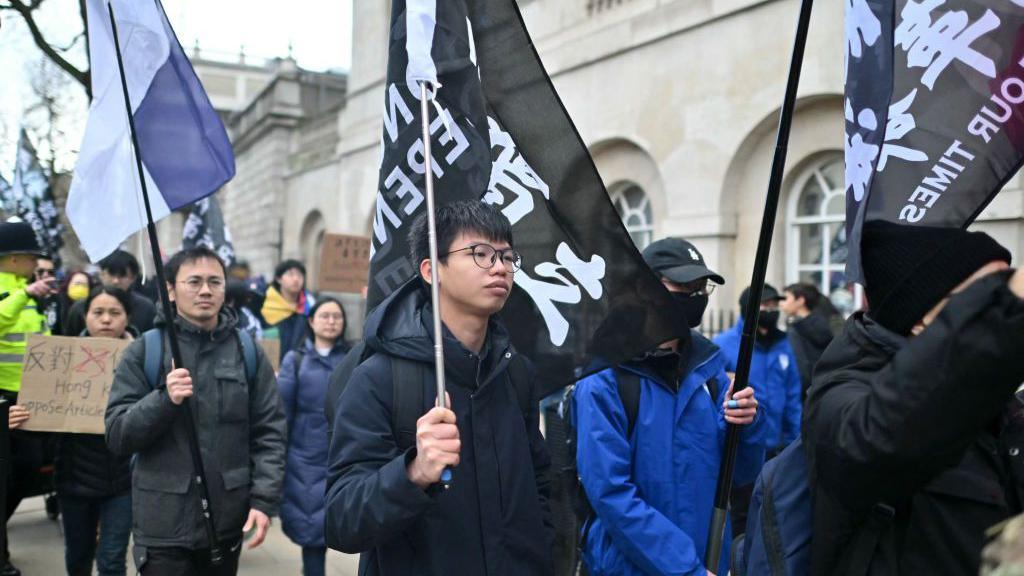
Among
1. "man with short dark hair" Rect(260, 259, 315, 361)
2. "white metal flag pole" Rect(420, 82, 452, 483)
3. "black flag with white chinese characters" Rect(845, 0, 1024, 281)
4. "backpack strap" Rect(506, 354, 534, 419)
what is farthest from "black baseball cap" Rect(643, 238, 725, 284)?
"man with short dark hair" Rect(260, 259, 315, 361)

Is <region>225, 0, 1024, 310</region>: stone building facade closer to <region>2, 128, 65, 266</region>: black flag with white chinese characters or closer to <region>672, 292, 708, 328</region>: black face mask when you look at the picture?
<region>672, 292, 708, 328</region>: black face mask

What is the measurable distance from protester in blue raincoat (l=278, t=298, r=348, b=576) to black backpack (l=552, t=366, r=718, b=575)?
6.61 ft

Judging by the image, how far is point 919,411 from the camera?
1.49 metres

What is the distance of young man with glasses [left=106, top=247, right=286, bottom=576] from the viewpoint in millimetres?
3492

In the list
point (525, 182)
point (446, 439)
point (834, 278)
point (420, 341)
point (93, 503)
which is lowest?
point (93, 503)

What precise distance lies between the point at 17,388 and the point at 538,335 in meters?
3.73

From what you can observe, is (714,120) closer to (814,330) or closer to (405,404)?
(814,330)

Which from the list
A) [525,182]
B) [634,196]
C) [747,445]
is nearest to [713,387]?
[747,445]

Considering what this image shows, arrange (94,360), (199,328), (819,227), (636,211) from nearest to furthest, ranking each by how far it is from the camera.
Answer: (199,328), (94,360), (819,227), (636,211)

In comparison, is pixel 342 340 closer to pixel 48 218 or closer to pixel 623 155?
pixel 48 218

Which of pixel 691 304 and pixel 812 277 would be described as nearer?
pixel 691 304

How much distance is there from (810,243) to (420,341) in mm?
8577

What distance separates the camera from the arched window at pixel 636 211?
12.0 meters

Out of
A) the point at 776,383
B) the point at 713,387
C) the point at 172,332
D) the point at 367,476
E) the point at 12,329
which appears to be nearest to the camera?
the point at 367,476
